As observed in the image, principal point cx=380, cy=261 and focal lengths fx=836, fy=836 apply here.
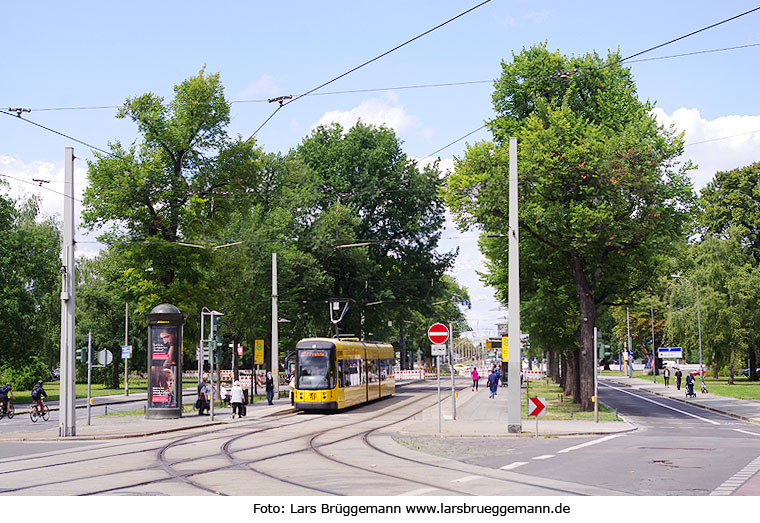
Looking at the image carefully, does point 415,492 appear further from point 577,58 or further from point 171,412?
point 577,58

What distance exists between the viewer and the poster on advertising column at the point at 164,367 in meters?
30.9

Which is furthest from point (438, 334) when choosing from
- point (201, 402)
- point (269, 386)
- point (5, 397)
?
point (5, 397)

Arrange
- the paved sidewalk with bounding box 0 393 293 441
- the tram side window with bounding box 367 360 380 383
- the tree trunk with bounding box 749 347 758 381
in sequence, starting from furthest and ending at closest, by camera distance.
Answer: the tree trunk with bounding box 749 347 758 381
the tram side window with bounding box 367 360 380 383
the paved sidewalk with bounding box 0 393 293 441

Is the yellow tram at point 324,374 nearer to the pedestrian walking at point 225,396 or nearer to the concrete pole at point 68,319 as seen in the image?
the pedestrian walking at point 225,396

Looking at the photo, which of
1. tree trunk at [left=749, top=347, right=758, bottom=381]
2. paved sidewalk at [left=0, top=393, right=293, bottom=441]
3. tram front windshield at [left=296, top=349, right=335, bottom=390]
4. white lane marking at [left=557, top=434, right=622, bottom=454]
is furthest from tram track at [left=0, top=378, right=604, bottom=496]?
tree trunk at [left=749, top=347, right=758, bottom=381]

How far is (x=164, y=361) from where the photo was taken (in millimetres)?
31391

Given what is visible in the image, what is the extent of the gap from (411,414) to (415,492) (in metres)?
22.8

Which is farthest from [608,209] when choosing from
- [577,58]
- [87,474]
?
[87,474]

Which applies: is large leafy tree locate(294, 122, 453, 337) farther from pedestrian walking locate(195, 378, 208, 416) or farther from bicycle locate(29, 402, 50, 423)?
bicycle locate(29, 402, 50, 423)

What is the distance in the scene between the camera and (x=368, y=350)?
138 ft

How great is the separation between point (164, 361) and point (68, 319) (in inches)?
283

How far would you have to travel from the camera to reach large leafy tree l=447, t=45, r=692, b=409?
31688 millimetres

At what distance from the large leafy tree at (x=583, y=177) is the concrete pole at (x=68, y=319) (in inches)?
598

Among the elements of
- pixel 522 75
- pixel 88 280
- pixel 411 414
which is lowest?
pixel 411 414
